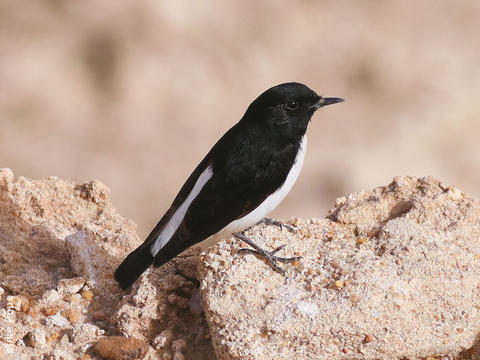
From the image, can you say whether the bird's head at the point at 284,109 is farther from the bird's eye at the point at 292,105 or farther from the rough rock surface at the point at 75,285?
the rough rock surface at the point at 75,285

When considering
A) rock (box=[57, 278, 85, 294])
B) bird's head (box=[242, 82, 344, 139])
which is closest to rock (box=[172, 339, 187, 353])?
rock (box=[57, 278, 85, 294])

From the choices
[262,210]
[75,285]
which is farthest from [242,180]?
[75,285]

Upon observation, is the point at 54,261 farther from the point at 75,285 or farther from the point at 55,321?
the point at 55,321

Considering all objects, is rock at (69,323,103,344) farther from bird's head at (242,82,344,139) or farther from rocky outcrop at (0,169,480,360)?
bird's head at (242,82,344,139)

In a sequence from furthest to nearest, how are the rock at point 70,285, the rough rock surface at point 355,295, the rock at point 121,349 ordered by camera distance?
the rock at point 70,285 < the rock at point 121,349 < the rough rock surface at point 355,295

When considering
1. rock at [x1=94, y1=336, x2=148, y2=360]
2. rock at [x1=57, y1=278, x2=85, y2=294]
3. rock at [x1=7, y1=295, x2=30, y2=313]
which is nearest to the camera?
rock at [x1=94, y1=336, x2=148, y2=360]

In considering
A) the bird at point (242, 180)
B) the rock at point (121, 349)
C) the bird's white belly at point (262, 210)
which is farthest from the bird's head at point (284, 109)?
the rock at point (121, 349)
